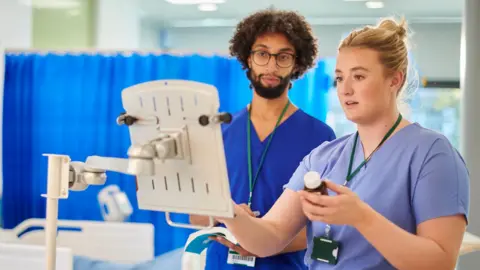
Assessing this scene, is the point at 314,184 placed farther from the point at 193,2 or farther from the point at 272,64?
the point at 193,2

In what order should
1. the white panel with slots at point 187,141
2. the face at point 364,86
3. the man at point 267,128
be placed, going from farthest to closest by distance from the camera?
the man at point 267,128 → the face at point 364,86 → the white panel with slots at point 187,141

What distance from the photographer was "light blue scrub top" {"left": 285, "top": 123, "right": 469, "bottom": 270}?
3.78 ft

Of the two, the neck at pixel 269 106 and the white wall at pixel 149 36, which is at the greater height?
the white wall at pixel 149 36

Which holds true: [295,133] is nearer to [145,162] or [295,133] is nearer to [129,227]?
[145,162]

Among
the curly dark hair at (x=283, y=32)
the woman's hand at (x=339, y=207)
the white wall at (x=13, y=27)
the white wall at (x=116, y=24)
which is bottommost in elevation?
the woman's hand at (x=339, y=207)

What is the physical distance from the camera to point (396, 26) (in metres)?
1.34

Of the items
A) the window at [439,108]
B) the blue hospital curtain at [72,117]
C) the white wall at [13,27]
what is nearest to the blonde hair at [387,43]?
the blue hospital curtain at [72,117]

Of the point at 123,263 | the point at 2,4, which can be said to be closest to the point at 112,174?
the point at 123,263

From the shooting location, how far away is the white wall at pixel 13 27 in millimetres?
3566

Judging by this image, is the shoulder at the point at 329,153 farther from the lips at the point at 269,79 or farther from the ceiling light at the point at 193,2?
the ceiling light at the point at 193,2

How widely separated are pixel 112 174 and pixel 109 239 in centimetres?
62

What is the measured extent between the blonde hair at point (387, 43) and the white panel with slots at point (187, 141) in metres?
0.41

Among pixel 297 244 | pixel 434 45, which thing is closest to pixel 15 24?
pixel 297 244

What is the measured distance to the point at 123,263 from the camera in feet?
8.87
